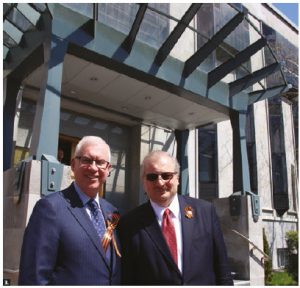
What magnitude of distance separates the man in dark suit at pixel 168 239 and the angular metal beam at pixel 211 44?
6.13m

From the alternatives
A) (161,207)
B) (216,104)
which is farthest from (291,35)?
(161,207)

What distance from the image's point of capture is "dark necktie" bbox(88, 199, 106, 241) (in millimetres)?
2486

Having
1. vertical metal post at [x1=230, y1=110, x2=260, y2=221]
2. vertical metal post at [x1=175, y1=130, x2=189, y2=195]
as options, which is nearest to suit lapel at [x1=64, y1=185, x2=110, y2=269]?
vertical metal post at [x1=230, y1=110, x2=260, y2=221]

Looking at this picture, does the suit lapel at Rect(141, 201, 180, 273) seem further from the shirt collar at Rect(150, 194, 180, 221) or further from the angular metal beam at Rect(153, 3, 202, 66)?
the angular metal beam at Rect(153, 3, 202, 66)

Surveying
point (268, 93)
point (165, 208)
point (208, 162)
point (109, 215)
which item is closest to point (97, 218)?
point (109, 215)

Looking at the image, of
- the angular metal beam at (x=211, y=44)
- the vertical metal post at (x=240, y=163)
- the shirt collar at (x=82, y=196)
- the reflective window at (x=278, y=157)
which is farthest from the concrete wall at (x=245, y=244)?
the reflective window at (x=278, y=157)

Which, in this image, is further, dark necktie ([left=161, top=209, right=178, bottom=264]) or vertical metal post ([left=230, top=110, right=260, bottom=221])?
vertical metal post ([left=230, top=110, right=260, bottom=221])

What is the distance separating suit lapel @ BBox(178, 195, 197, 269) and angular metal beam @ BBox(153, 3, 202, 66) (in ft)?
18.9

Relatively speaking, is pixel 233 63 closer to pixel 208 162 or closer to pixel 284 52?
pixel 208 162

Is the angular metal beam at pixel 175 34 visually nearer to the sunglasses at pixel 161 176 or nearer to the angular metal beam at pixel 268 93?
the angular metal beam at pixel 268 93

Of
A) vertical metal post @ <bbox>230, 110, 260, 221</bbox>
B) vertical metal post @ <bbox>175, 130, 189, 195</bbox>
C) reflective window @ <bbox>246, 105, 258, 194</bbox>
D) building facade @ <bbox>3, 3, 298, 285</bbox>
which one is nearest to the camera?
building facade @ <bbox>3, 3, 298, 285</bbox>

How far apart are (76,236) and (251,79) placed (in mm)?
8514

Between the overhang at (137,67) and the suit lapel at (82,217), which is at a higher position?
the overhang at (137,67)

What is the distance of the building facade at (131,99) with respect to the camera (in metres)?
6.42
